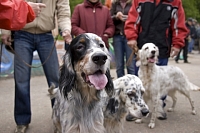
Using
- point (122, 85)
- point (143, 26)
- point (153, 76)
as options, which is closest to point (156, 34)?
point (143, 26)

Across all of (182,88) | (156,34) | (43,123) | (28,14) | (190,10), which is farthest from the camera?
(190,10)

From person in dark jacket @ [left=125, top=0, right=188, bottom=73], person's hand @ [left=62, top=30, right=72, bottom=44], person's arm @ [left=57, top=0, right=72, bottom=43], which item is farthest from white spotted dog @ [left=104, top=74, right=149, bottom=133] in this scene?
person in dark jacket @ [left=125, top=0, right=188, bottom=73]

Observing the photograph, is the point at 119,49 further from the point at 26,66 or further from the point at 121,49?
the point at 26,66

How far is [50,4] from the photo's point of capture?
3453 mm

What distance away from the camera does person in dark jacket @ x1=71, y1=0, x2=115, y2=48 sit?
4465mm

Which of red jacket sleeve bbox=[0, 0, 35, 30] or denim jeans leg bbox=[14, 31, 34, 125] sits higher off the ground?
red jacket sleeve bbox=[0, 0, 35, 30]

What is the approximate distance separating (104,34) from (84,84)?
2111 millimetres

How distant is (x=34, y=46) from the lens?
137 inches

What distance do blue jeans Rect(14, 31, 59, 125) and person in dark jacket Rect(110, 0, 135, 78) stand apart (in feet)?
5.49

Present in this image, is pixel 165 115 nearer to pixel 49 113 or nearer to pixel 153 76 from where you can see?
pixel 153 76

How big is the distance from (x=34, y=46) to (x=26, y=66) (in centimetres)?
30

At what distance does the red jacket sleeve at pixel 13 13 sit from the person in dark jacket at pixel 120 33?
2.68 m

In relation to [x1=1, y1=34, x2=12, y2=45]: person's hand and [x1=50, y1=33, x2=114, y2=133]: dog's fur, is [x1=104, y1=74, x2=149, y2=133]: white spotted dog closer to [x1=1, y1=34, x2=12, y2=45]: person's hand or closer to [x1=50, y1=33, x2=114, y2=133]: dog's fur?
[x1=50, y1=33, x2=114, y2=133]: dog's fur

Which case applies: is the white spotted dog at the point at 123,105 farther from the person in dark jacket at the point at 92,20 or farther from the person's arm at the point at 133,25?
the person in dark jacket at the point at 92,20
